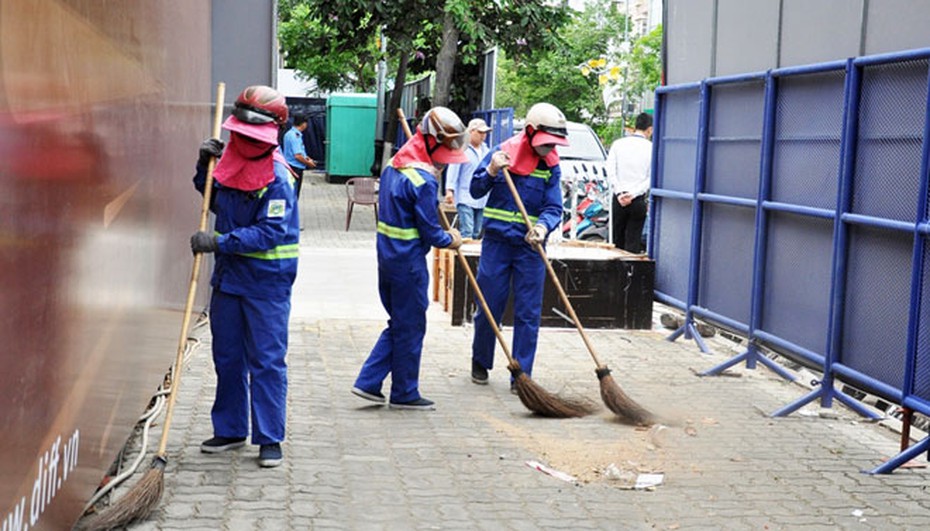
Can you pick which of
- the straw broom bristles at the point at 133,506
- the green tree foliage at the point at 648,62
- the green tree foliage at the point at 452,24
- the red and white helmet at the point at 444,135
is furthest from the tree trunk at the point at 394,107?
the straw broom bristles at the point at 133,506

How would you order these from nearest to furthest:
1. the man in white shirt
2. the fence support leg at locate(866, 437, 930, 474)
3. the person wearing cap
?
1. the fence support leg at locate(866, 437, 930, 474)
2. the man in white shirt
3. the person wearing cap

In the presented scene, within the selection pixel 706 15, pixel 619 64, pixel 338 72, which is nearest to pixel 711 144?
pixel 706 15

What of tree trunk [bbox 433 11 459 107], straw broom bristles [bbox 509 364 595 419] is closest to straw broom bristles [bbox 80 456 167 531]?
straw broom bristles [bbox 509 364 595 419]

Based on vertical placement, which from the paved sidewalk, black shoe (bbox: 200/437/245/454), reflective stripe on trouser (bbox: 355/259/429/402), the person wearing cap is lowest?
the paved sidewalk

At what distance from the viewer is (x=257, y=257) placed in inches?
257

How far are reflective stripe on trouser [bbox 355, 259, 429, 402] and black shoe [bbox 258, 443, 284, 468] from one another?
1549 mm

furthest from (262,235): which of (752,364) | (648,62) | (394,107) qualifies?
(648,62)

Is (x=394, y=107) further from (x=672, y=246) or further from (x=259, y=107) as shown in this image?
(x=259, y=107)

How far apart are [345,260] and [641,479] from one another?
10.3 meters

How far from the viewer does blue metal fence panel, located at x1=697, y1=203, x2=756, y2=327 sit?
388 inches

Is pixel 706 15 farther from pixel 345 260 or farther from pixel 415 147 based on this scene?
pixel 345 260

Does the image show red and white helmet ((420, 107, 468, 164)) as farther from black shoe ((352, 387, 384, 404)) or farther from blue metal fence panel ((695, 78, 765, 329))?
blue metal fence panel ((695, 78, 765, 329))

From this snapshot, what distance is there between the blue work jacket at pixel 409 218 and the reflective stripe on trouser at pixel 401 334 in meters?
0.10

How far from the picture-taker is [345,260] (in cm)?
1658
